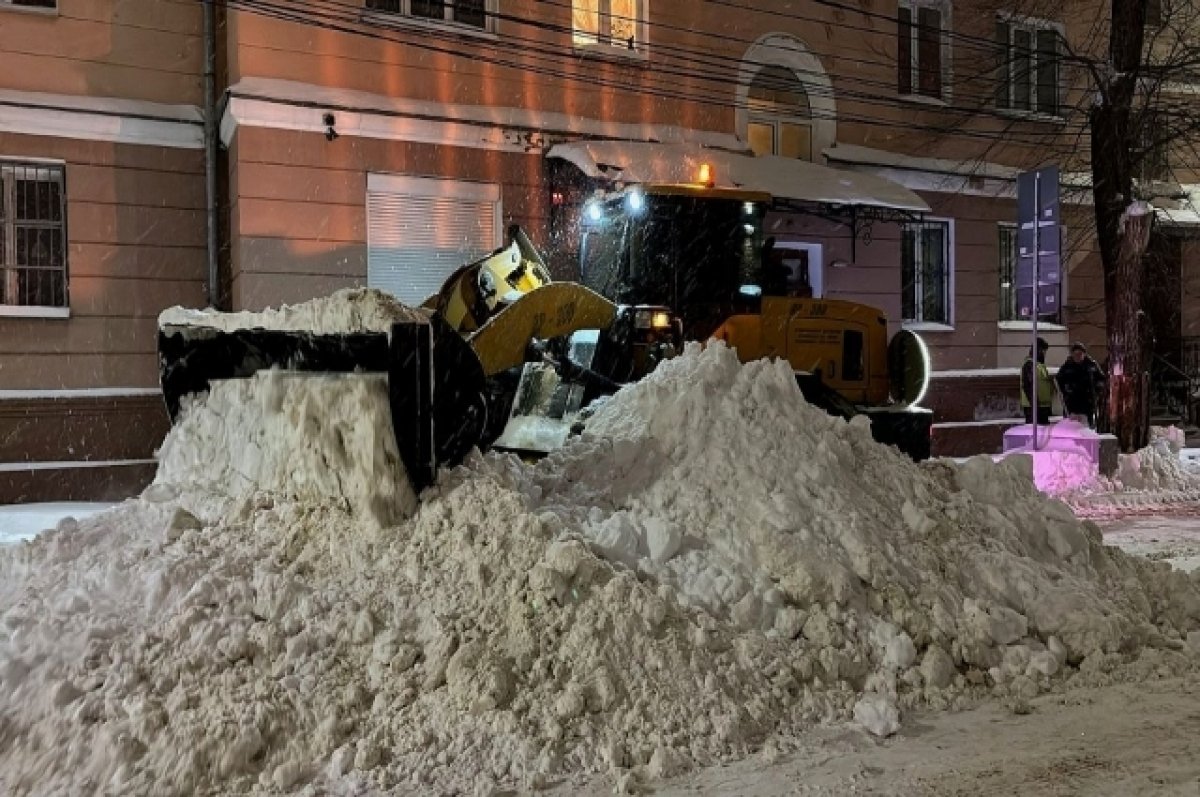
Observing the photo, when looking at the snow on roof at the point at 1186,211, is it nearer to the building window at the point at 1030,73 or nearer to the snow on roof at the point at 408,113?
the building window at the point at 1030,73

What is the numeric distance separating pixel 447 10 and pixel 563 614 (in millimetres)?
10405

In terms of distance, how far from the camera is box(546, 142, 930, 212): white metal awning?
12.4 m

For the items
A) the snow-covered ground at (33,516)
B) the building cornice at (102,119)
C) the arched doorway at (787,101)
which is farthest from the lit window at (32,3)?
the arched doorway at (787,101)

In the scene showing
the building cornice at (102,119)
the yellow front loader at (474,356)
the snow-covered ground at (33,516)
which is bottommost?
the snow-covered ground at (33,516)

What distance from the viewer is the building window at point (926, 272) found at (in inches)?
671

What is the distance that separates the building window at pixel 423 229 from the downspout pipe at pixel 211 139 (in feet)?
6.17

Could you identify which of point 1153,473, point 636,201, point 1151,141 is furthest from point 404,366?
point 1151,141

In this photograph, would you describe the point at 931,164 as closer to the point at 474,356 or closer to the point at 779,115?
the point at 779,115

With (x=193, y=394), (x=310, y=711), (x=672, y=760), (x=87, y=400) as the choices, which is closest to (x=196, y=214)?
(x=87, y=400)

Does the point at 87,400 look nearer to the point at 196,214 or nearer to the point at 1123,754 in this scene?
the point at 196,214

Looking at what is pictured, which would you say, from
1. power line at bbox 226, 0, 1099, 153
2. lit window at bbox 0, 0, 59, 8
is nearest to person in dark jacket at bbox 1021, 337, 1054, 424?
power line at bbox 226, 0, 1099, 153

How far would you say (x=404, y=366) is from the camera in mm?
5230

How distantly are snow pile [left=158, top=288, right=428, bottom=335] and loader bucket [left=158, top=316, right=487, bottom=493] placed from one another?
7 centimetres

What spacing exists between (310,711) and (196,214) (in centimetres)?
982
